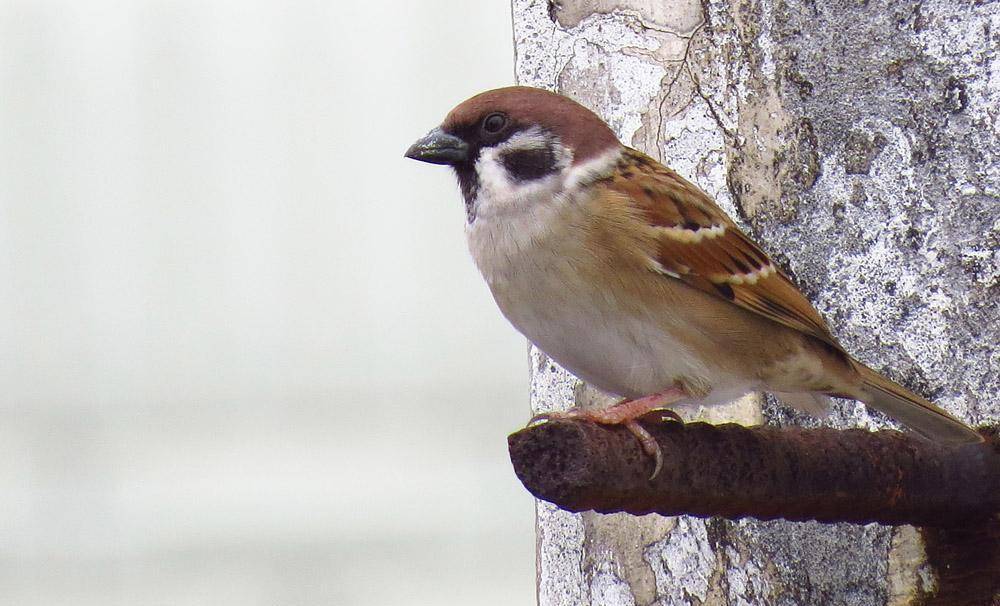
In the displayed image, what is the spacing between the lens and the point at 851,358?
5.14 ft

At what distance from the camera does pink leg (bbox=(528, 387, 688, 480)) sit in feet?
3.77

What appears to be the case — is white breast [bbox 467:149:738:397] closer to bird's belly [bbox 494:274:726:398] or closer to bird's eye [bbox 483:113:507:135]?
bird's belly [bbox 494:274:726:398]

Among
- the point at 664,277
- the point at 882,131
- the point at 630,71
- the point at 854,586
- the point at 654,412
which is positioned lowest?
the point at 854,586

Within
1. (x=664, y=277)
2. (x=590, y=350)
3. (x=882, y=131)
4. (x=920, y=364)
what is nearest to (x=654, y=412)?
(x=590, y=350)

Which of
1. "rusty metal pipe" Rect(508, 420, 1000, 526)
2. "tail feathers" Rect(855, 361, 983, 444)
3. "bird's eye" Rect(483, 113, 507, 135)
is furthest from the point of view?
"bird's eye" Rect(483, 113, 507, 135)

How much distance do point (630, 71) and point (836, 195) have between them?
0.35 meters

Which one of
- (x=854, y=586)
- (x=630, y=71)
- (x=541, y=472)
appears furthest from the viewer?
(x=630, y=71)

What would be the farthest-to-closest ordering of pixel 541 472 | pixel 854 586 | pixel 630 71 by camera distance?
pixel 630 71 < pixel 854 586 < pixel 541 472

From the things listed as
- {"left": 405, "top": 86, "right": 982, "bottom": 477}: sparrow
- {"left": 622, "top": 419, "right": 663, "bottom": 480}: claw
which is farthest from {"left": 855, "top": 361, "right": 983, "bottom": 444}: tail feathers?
{"left": 622, "top": 419, "right": 663, "bottom": 480}: claw

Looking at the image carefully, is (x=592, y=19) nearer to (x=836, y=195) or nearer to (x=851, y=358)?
(x=836, y=195)

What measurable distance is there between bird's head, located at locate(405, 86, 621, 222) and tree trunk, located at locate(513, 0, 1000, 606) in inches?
3.7

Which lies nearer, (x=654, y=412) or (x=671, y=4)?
(x=654, y=412)

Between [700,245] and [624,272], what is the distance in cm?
13

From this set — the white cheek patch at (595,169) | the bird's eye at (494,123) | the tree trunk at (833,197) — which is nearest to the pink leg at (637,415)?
the tree trunk at (833,197)
